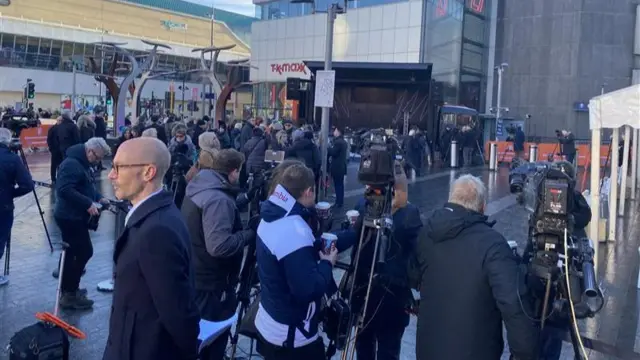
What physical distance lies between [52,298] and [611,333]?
19.1 feet

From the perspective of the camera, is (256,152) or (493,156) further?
(493,156)

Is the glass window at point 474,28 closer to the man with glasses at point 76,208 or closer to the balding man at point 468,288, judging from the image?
the man with glasses at point 76,208

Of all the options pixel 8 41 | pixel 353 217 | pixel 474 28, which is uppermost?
pixel 8 41

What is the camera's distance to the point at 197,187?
4.61m

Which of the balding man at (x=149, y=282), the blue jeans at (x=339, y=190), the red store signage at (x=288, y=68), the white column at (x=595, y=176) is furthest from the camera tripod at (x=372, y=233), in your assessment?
the red store signage at (x=288, y=68)

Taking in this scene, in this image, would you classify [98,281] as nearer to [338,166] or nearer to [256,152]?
[256,152]

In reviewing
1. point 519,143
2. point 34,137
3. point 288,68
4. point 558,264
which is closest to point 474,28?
point 288,68

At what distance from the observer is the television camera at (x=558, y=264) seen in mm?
3297

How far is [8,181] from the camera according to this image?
6648mm

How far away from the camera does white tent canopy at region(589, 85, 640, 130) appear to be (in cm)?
841

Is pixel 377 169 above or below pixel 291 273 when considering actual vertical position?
above

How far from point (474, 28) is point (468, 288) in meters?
39.7

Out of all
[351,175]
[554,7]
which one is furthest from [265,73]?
[351,175]

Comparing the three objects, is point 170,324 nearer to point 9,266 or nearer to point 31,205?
point 9,266
